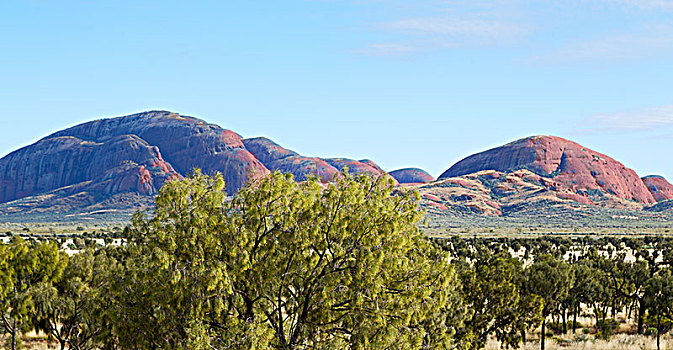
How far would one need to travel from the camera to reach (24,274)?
23047 mm

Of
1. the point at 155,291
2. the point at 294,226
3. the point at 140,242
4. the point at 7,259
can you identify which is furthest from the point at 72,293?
the point at 294,226

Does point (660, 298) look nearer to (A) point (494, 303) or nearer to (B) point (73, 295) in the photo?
(A) point (494, 303)

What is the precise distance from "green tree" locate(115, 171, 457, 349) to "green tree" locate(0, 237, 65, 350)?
922cm

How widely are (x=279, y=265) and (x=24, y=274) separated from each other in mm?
13208

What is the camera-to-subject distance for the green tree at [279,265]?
14.0 meters

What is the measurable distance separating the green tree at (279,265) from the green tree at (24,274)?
9.22 m

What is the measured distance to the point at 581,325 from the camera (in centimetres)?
4125

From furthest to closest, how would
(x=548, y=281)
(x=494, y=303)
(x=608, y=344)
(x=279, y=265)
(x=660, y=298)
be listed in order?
(x=660, y=298) < (x=608, y=344) < (x=548, y=281) < (x=494, y=303) < (x=279, y=265)

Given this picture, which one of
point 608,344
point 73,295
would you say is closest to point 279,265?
point 73,295

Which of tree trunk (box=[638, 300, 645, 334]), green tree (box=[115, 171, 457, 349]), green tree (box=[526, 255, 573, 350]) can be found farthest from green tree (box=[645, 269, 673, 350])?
green tree (box=[115, 171, 457, 349])

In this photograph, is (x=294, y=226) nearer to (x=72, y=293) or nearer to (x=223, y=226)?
(x=223, y=226)

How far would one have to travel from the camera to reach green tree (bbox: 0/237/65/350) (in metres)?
22.0

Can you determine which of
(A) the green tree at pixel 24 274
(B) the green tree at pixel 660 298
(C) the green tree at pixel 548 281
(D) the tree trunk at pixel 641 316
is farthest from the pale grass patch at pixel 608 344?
(A) the green tree at pixel 24 274

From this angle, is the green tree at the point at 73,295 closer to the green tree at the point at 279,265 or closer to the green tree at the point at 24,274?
the green tree at the point at 24,274
